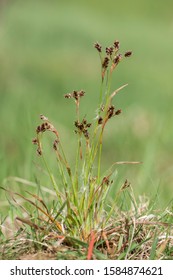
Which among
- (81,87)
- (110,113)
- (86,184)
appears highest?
(81,87)

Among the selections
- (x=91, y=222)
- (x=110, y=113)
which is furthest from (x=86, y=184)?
(x=110, y=113)

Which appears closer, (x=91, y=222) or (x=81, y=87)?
(x=91, y=222)

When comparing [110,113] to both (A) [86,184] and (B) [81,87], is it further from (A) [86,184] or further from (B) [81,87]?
(B) [81,87]

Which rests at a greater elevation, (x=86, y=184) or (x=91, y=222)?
(x=86, y=184)

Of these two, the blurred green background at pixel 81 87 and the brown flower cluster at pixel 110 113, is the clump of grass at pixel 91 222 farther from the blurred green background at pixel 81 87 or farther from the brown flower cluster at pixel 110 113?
the blurred green background at pixel 81 87

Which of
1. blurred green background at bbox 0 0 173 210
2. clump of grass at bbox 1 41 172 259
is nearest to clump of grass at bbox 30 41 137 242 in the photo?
clump of grass at bbox 1 41 172 259

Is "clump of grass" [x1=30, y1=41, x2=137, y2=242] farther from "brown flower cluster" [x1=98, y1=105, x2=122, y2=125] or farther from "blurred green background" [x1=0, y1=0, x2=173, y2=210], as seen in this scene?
"blurred green background" [x1=0, y1=0, x2=173, y2=210]

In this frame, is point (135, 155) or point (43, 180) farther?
point (135, 155)

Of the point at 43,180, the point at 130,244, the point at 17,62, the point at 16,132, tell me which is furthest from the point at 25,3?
the point at 130,244
